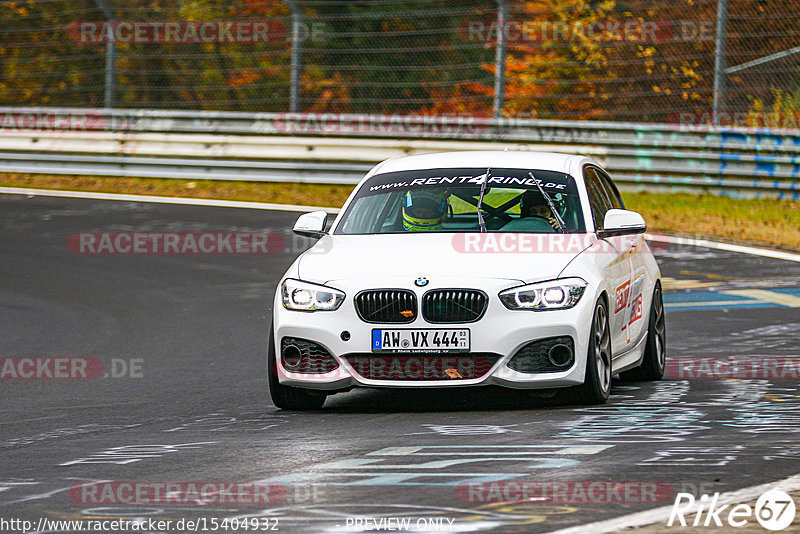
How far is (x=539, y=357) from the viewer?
26.4 ft

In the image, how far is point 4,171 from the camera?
2575cm

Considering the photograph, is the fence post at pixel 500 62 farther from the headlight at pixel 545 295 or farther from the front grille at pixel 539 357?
the front grille at pixel 539 357

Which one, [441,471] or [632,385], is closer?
[441,471]

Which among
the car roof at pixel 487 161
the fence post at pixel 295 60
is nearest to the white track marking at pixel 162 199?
the fence post at pixel 295 60

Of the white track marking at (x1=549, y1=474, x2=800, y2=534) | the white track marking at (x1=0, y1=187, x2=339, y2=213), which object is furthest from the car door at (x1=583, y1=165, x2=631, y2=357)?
the white track marking at (x1=0, y1=187, x2=339, y2=213)

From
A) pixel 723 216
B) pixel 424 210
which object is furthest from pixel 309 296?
pixel 723 216

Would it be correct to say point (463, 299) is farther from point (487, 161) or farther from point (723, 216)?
point (723, 216)

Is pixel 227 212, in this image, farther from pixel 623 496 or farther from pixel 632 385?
pixel 623 496

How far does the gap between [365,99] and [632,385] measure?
16.8 metres

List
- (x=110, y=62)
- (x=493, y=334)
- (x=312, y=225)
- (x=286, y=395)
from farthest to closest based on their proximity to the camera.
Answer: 1. (x=110, y=62)
2. (x=312, y=225)
3. (x=286, y=395)
4. (x=493, y=334)

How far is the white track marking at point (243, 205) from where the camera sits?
16.9m

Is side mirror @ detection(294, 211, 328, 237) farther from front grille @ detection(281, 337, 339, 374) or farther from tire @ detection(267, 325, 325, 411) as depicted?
front grille @ detection(281, 337, 339, 374)

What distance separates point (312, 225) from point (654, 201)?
12648 mm

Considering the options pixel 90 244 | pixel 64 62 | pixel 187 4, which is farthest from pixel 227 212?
pixel 187 4
